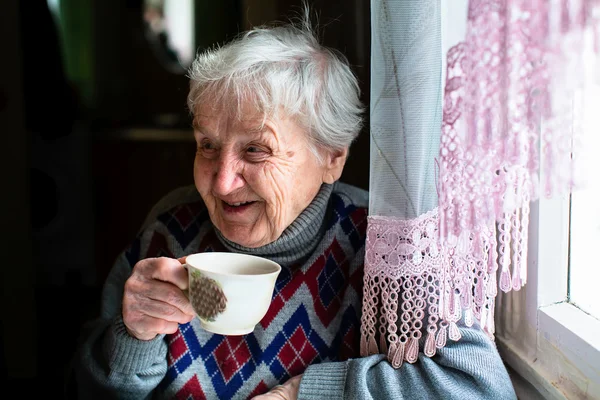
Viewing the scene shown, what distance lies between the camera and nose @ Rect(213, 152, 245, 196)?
1116 millimetres

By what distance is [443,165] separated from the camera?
0.81 m

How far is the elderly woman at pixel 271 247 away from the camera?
1.08 meters

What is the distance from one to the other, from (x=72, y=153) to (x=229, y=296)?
165 centimetres

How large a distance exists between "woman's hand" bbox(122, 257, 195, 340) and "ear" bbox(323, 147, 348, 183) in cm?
39

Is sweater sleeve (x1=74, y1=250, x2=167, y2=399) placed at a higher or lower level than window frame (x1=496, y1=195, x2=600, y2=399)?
lower

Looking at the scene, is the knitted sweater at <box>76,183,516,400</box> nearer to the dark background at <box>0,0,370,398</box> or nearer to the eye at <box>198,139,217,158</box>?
the eye at <box>198,139,217,158</box>

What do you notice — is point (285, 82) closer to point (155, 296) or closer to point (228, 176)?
point (228, 176)

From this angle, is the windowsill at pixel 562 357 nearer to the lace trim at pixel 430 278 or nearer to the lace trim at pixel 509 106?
the lace trim at pixel 430 278

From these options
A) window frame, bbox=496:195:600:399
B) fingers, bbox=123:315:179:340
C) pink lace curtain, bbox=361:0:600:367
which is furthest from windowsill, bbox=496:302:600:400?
fingers, bbox=123:315:179:340

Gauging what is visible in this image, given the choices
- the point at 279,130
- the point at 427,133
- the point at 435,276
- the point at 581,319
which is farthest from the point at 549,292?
the point at 279,130

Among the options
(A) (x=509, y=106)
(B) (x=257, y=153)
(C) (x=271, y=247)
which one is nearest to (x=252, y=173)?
(B) (x=257, y=153)

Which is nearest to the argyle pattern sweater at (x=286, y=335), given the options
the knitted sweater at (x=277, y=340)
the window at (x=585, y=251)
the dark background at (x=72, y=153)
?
the knitted sweater at (x=277, y=340)

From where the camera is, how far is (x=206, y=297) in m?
0.88

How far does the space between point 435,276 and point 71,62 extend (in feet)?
6.24
